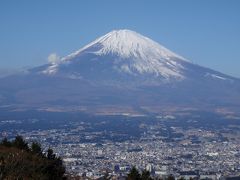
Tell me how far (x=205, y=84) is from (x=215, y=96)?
13.9 m

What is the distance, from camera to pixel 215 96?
112 m

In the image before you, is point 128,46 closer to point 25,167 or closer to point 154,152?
point 154,152

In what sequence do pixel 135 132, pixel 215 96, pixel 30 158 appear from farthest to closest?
pixel 215 96 → pixel 135 132 → pixel 30 158

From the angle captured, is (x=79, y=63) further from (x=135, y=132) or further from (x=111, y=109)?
(x=135, y=132)

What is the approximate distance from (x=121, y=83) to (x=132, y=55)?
73.1 ft

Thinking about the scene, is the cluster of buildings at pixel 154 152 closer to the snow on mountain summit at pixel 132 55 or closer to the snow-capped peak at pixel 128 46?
the snow on mountain summit at pixel 132 55

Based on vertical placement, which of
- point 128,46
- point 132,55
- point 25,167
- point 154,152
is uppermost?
point 128,46

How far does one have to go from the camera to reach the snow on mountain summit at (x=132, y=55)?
134m

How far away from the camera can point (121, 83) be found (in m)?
125

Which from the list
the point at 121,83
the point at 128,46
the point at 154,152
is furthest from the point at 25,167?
the point at 128,46

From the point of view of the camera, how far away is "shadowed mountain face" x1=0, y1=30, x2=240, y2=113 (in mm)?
96750

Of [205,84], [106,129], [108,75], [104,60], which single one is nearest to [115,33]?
[104,60]

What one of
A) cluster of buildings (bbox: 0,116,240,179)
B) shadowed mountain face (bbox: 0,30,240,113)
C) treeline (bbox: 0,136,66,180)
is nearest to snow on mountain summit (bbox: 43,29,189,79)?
shadowed mountain face (bbox: 0,30,240,113)

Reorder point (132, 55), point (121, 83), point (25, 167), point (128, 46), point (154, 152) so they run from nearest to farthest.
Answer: point (25, 167)
point (154, 152)
point (121, 83)
point (132, 55)
point (128, 46)
